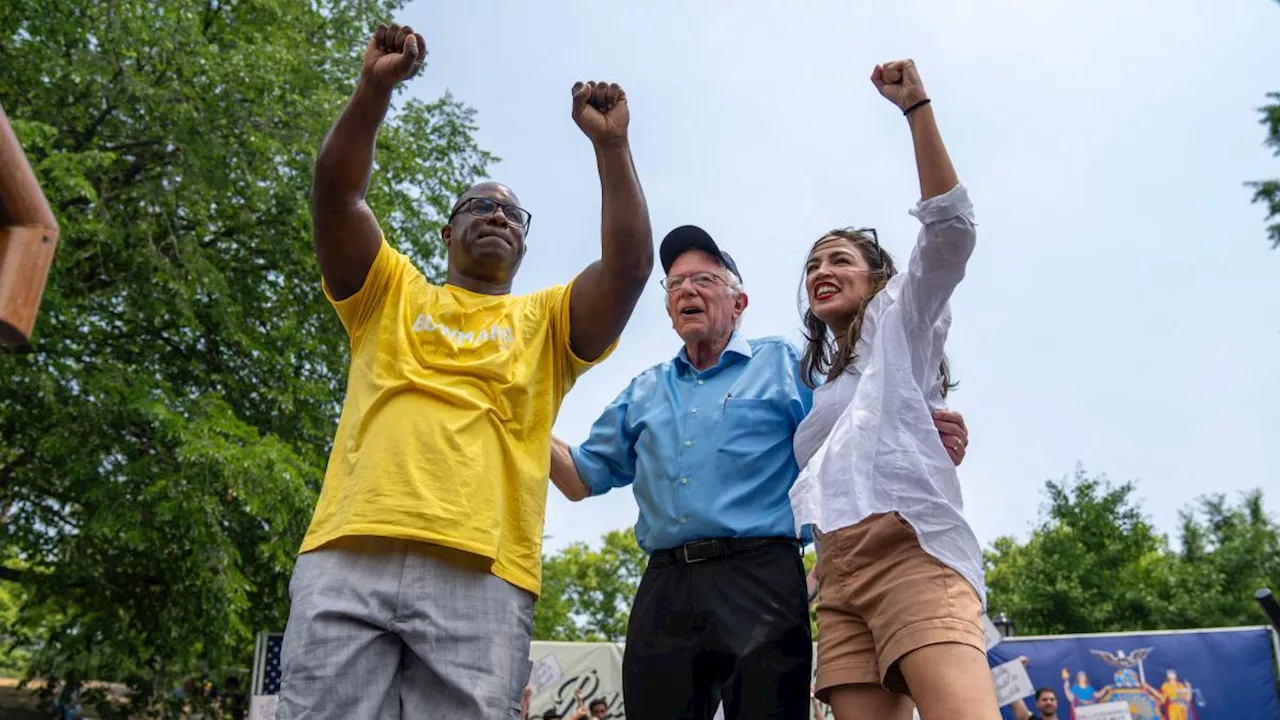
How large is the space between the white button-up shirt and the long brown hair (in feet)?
0.46

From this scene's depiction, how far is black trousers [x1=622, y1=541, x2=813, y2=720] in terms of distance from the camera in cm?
286

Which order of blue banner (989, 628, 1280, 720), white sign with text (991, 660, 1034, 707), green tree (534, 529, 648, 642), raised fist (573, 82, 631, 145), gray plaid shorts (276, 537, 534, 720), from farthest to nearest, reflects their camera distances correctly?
1. green tree (534, 529, 648, 642)
2. blue banner (989, 628, 1280, 720)
3. white sign with text (991, 660, 1034, 707)
4. raised fist (573, 82, 631, 145)
5. gray plaid shorts (276, 537, 534, 720)

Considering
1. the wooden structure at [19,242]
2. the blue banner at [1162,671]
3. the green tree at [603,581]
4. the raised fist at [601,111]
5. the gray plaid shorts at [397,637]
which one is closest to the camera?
the wooden structure at [19,242]

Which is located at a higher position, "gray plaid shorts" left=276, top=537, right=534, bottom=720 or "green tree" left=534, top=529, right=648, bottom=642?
"green tree" left=534, top=529, right=648, bottom=642

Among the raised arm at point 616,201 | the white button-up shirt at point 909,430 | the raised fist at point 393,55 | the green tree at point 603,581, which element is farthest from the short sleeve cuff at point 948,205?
the green tree at point 603,581

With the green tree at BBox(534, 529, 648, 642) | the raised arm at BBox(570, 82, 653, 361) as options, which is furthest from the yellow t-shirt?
the green tree at BBox(534, 529, 648, 642)

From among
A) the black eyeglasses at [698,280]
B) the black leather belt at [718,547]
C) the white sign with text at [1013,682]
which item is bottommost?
the black leather belt at [718,547]

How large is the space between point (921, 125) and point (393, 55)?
1.26 m

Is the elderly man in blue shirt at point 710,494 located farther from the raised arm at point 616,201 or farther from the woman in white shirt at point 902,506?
the raised arm at point 616,201

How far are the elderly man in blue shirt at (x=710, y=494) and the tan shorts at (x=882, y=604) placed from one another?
0.60 ft

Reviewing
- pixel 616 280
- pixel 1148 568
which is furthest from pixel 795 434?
pixel 1148 568

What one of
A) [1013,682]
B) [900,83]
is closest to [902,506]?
[900,83]

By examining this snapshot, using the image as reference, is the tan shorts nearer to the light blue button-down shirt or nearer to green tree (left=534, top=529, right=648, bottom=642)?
the light blue button-down shirt

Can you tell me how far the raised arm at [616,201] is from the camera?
2.67 m
